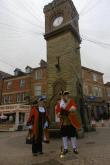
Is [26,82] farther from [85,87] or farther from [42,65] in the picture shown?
[85,87]

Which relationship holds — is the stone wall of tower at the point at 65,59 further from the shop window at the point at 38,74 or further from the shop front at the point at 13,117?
the shop window at the point at 38,74

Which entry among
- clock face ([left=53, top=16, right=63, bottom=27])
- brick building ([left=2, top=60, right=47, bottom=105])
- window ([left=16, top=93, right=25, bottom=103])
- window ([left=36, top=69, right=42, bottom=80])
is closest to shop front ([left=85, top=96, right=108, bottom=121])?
brick building ([left=2, top=60, right=47, bottom=105])

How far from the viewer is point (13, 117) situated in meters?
26.7

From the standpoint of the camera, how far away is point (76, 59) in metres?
14.1

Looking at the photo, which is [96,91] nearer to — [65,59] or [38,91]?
[38,91]

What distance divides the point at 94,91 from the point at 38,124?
3200cm

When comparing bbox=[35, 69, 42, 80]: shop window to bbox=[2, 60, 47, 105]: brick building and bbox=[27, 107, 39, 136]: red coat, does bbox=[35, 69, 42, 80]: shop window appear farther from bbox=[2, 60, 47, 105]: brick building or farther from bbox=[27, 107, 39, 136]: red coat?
bbox=[27, 107, 39, 136]: red coat

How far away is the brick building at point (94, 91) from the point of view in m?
34.5

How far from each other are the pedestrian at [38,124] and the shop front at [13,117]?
18.0 meters

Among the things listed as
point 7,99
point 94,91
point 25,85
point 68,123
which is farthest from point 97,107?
point 68,123

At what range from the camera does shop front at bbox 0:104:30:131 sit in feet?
76.6

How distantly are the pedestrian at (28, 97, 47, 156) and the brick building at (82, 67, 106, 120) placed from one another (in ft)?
92.0

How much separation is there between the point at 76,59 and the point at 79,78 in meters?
1.56

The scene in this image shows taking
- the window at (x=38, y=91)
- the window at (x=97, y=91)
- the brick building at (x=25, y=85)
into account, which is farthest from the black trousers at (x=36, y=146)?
the window at (x=97, y=91)
